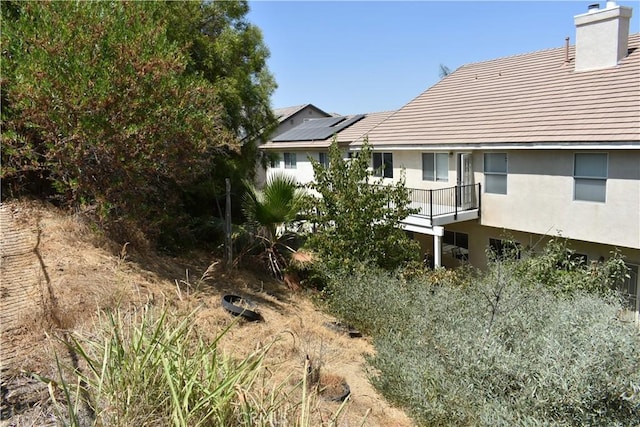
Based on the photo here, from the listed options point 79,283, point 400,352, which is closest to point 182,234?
point 79,283

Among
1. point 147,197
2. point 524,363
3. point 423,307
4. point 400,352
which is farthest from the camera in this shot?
point 147,197

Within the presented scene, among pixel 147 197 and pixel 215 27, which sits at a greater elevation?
pixel 215 27

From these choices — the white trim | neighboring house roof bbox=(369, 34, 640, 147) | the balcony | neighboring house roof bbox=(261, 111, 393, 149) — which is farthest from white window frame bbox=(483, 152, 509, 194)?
neighboring house roof bbox=(261, 111, 393, 149)

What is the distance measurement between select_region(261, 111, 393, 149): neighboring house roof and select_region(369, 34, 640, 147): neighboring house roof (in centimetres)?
645

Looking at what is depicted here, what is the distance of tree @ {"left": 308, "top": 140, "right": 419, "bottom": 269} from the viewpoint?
13203mm

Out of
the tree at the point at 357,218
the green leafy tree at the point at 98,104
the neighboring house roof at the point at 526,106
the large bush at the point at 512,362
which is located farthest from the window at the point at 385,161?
the large bush at the point at 512,362

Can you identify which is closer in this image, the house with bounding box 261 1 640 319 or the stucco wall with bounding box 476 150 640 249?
the stucco wall with bounding box 476 150 640 249

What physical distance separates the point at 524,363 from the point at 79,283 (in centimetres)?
673

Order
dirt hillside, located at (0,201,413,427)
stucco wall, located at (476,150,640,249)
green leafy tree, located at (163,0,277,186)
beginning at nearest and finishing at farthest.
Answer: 1. dirt hillside, located at (0,201,413,427)
2. stucco wall, located at (476,150,640,249)
3. green leafy tree, located at (163,0,277,186)

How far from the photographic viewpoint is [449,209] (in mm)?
15688

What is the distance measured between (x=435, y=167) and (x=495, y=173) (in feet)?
8.00

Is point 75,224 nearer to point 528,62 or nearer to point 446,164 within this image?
point 446,164

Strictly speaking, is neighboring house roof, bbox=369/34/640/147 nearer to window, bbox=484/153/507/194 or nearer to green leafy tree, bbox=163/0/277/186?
window, bbox=484/153/507/194

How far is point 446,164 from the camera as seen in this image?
16.7 meters
